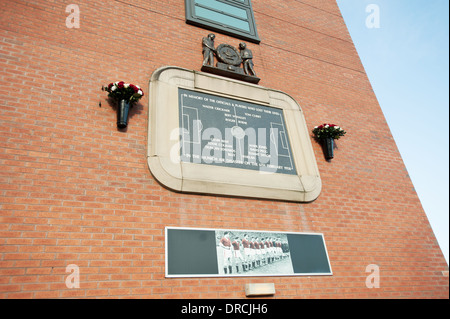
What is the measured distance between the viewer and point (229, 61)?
5.64 meters

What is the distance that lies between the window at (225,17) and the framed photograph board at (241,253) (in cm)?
412

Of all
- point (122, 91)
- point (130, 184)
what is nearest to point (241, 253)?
point (130, 184)

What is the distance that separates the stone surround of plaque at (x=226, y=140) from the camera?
13.4 ft

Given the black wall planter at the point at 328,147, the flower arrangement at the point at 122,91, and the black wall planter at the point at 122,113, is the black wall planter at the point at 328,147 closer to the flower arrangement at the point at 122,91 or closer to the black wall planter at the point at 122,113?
the flower arrangement at the point at 122,91

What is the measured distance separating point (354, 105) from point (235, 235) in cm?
439

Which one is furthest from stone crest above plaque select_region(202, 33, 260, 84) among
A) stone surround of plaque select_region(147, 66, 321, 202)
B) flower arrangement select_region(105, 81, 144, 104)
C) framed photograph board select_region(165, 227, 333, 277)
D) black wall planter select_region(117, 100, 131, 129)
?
framed photograph board select_region(165, 227, 333, 277)

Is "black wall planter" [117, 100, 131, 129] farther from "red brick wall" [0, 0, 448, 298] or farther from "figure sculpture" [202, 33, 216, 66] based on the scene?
"figure sculpture" [202, 33, 216, 66]

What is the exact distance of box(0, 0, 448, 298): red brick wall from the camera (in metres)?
3.20

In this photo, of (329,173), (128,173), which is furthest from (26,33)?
(329,173)

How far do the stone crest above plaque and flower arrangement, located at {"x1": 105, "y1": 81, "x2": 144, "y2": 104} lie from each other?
157cm

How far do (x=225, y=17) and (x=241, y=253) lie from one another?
4946mm

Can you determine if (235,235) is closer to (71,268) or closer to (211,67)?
(71,268)

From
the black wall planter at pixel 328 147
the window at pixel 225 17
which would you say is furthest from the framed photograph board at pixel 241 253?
the window at pixel 225 17

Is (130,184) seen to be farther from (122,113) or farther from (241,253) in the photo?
(241,253)
